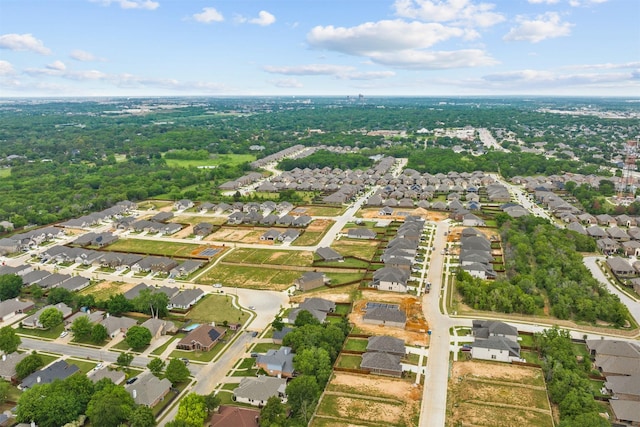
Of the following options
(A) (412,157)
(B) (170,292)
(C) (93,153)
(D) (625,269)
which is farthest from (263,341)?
(C) (93,153)

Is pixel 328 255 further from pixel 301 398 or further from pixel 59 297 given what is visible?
pixel 59 297

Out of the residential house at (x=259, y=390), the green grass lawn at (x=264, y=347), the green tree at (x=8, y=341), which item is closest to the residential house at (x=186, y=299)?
the green grass lawn at (x=264, y=347)

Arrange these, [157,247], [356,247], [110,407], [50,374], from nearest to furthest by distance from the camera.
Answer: [110,407], [50,374], [356,247], [157,247]

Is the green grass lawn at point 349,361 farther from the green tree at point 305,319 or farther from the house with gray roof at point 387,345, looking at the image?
the green tree at point 305,319

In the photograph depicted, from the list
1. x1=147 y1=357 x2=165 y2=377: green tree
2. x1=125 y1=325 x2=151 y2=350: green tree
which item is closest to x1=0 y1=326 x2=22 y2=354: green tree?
x1=125 y1=325 x2=151 y2=350: green tree

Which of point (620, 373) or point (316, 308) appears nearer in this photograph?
point (620, 373)

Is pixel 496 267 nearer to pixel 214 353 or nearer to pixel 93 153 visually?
pixel 214 353

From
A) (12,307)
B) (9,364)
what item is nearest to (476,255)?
(9,364)

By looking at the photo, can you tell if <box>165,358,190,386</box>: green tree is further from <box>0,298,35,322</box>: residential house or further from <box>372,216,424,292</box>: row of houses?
<box>372,216,424,292</box>: row of houses
